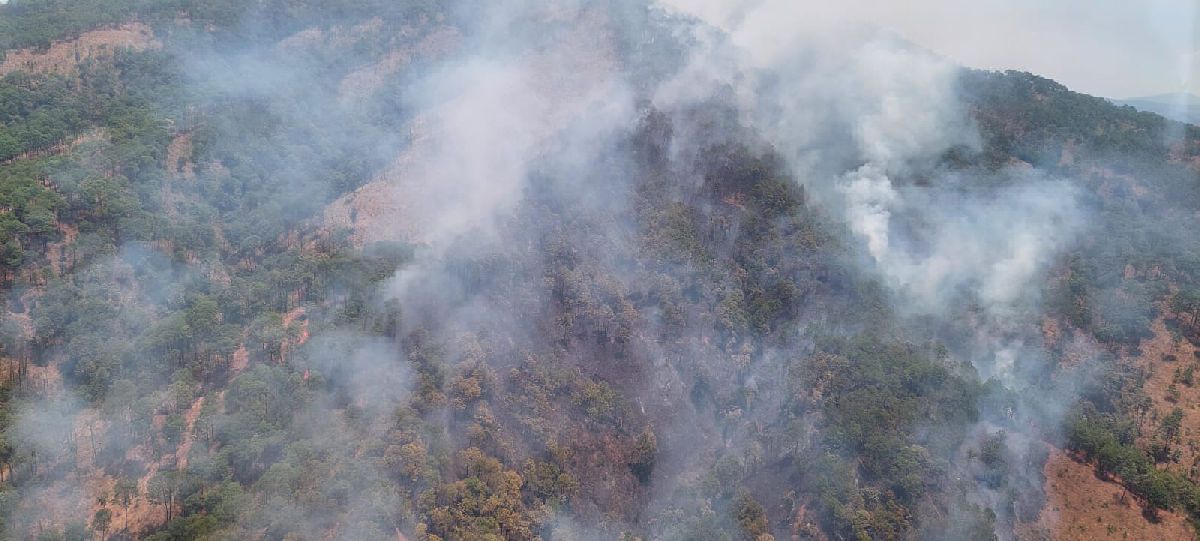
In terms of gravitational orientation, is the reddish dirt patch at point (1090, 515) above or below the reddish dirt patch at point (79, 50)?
below

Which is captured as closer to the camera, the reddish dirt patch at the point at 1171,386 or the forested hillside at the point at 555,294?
the forested hillside at the point at 555,294

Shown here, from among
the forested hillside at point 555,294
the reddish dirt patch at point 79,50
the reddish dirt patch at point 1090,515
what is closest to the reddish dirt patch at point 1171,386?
the forested hillside at point 555,294

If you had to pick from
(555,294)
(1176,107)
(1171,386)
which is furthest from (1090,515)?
(1176,107)

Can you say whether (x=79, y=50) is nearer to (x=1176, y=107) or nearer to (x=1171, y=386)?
(x=1171, y=386)

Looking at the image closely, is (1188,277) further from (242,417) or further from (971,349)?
(242,417)

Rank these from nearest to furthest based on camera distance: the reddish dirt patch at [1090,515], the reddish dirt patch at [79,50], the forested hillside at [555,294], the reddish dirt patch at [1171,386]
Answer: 1. the forested hillside at [555,294]
2. the reddish dirt patch at [1090,515]
3. the reddish dirt patch at [1171,386]
4. the reddish dirt patch at [79,50]

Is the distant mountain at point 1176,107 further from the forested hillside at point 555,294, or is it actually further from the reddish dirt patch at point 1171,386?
the reddish dirt patch at point 1171,386

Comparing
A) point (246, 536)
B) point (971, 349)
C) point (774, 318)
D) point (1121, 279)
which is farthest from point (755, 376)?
point (246, 536)
